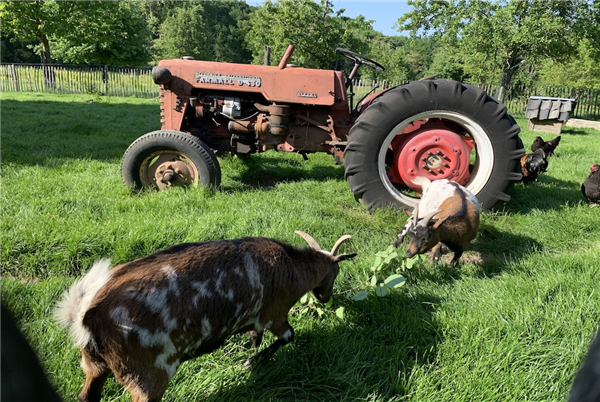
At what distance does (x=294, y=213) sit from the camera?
4.23 metres

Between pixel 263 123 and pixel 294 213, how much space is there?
1.54 meters

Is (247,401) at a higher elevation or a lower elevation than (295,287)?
lower

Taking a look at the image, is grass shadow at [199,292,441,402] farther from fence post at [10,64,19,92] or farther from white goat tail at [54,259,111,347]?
fence post at [10,64,19,92]

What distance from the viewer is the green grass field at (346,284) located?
214cm

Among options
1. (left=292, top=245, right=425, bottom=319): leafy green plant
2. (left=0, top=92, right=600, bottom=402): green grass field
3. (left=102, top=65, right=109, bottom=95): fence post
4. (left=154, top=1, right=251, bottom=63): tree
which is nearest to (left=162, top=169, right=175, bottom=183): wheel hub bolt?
(left=0, top=92, right=600, bottom=402): green grass field

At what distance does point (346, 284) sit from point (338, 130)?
9.30 ft

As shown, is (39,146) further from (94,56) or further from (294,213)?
(94,56)

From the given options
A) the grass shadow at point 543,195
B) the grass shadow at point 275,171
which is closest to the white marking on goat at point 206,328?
the grass shadow at point 275,171

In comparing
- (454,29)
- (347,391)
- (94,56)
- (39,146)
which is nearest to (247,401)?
(347,391)

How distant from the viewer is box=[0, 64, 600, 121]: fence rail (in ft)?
62.2

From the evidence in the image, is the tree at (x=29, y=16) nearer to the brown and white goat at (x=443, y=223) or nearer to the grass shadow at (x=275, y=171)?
the grass shadow at (x=275, y=171)

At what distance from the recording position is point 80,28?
80.5ft

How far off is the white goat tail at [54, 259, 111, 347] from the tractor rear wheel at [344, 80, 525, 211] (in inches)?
129

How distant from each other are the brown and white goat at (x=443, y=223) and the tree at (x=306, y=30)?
58.9ft
